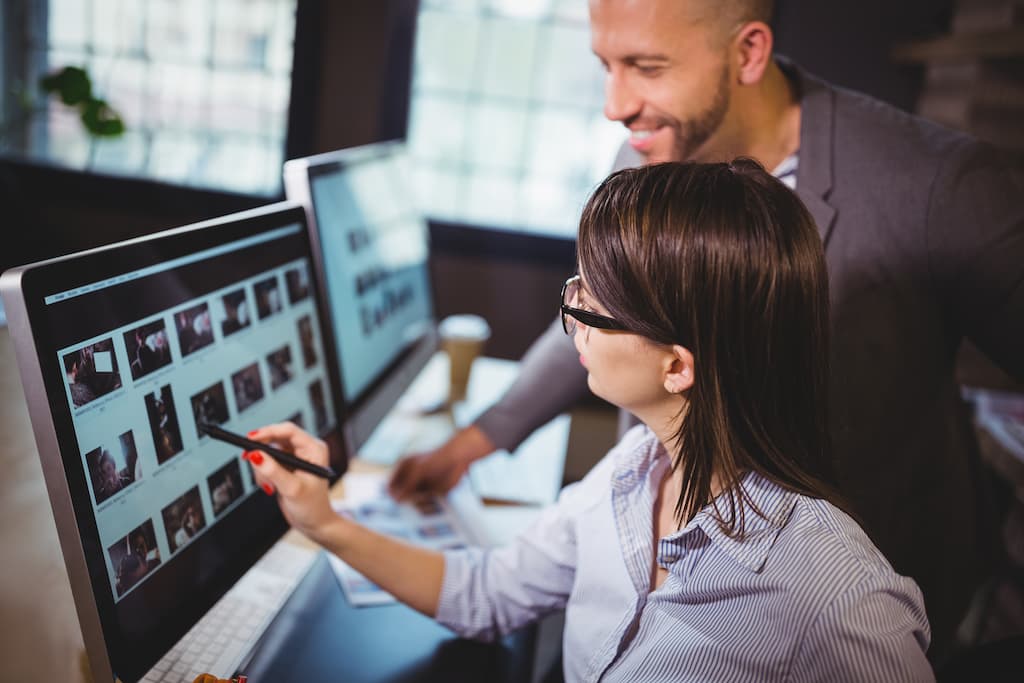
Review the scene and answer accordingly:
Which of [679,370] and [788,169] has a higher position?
[788,169]

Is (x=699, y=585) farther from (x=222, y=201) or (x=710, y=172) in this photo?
(x=222, y=201)

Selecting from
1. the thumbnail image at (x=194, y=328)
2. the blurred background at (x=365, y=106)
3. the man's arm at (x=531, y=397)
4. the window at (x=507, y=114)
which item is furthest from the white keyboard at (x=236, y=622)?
the window at (x=507, y=114)

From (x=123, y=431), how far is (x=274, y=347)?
30cm

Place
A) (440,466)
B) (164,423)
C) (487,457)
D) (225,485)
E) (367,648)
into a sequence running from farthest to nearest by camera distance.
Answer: (487,457) → (440,466) → (367,648) → (225,485) → (164,423)

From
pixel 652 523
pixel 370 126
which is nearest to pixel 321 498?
pixel 652 523

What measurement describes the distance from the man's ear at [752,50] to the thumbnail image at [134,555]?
1.11 meters

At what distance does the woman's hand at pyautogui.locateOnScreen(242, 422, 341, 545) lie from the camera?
38.9 inches

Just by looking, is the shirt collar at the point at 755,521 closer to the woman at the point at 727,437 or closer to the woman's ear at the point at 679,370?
the woman at the point at 727,437

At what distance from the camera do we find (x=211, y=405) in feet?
2.97

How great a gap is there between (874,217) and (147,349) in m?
1.08

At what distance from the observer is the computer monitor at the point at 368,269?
1.36m

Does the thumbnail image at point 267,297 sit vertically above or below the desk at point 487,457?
above

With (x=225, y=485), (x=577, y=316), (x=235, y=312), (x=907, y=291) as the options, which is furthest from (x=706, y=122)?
(x=225, y=485)

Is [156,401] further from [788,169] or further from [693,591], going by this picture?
[788,169]
